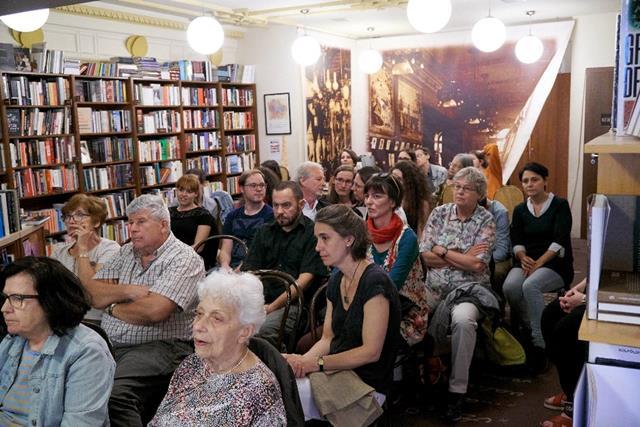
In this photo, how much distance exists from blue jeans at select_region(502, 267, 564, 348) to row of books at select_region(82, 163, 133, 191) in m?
4.39

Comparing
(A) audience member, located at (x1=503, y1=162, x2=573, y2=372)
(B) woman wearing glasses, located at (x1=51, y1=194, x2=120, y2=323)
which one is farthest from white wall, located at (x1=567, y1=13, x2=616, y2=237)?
(B) woman wearing glasses, located at (x1=51, y1=194, x2=120, y2=323)

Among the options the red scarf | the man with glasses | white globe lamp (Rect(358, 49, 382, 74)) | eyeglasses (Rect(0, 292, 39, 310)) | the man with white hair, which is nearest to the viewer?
eyeglasses (Rect(0, 292, 39, 310))

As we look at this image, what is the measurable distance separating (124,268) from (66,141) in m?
3.69

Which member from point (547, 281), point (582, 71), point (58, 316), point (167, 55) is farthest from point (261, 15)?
point (58, 316)

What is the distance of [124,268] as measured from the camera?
290 centimetres

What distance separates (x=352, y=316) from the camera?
2.43 m

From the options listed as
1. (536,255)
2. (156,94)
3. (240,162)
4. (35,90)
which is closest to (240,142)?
(240,162)

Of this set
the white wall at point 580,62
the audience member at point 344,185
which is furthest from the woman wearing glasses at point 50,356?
the white wall at point 580,62

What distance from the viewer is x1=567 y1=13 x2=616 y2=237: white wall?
7648 millimetres

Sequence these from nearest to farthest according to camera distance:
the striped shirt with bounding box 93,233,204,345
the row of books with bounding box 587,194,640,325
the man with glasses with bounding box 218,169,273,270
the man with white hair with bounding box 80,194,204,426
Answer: the row of books with bounding box 587,194,640,325 → the man with white hair with bounding box 80,194,204,426 → the striped shirt with bounding box 93,233,204,345 → the man with glasses with bounding box 218,169,273,270

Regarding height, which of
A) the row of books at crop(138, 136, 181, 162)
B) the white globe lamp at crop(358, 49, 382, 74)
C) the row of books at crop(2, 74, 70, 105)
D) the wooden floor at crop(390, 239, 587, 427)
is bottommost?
the wooden floor at crop(390, 239, 587, 427)

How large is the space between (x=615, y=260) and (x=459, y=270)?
5.78ft

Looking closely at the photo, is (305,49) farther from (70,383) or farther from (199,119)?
(70,383)

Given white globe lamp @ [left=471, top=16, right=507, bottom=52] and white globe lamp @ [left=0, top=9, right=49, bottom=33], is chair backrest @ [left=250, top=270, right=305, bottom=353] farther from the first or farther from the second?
white globe lamp @ [left=471, top=16, right=507, bottom=52]
